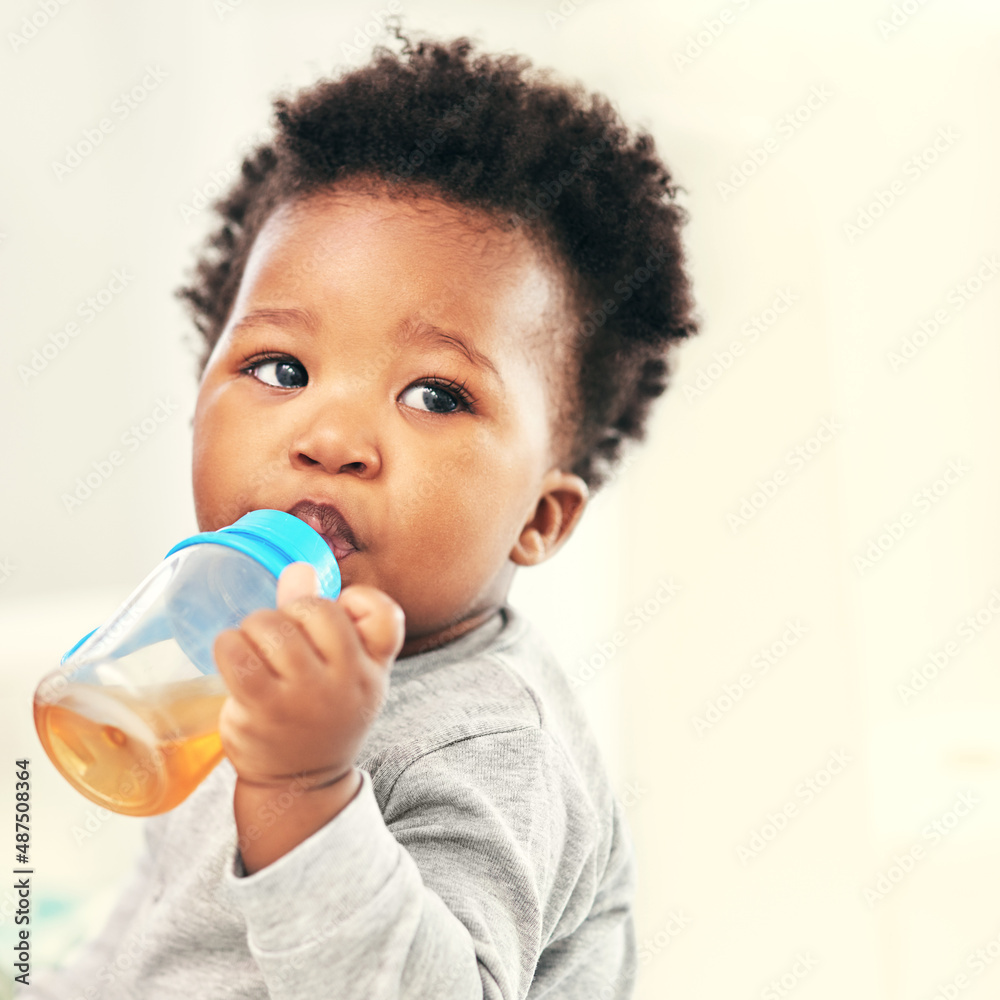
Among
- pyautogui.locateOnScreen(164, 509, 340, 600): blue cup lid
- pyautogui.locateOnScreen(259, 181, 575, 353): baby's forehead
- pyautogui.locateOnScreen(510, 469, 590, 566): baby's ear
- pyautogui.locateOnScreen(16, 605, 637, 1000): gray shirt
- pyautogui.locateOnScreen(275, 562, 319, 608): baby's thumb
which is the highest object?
pyautogui.locateOnScreen(259, 181, 575, 353): baby's forehead

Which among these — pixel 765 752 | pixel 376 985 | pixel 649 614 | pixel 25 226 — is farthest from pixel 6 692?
pixel 376 985

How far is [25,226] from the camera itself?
→ 1509 mm

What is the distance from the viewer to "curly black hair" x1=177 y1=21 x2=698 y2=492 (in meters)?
0.70

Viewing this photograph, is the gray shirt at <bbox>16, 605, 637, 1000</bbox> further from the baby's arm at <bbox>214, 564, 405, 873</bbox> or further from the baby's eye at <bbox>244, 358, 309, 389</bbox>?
the baby's eye at <bbox>244, 358, 309, 389</bbox>

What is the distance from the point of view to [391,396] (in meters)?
0.61

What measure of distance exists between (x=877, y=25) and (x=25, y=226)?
113cm

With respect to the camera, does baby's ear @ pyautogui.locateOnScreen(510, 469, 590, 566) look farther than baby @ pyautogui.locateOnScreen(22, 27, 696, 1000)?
Yes

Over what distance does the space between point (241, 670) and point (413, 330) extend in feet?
0.89

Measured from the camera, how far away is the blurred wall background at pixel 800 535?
1.16 m

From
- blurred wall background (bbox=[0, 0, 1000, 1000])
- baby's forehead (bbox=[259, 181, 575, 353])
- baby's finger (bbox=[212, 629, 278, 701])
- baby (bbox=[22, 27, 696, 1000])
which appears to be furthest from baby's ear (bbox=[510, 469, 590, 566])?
blurred wall background (bbox=[0, 0, 1000, 1000])

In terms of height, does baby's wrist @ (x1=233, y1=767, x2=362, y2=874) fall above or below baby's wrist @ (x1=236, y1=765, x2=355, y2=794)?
below

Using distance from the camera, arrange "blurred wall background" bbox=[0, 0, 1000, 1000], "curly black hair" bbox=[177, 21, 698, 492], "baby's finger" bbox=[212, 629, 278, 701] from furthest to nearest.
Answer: "blurred wall background" bbox=[0, 0, 1000, 1000], "curly black hair" bbox=[177, 21, 698, 492], "baby's finger" bbox=[212, 629, 278, 701]

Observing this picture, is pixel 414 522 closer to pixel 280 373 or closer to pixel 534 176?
pixel 280 373

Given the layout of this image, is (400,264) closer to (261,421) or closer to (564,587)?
(261,421)
